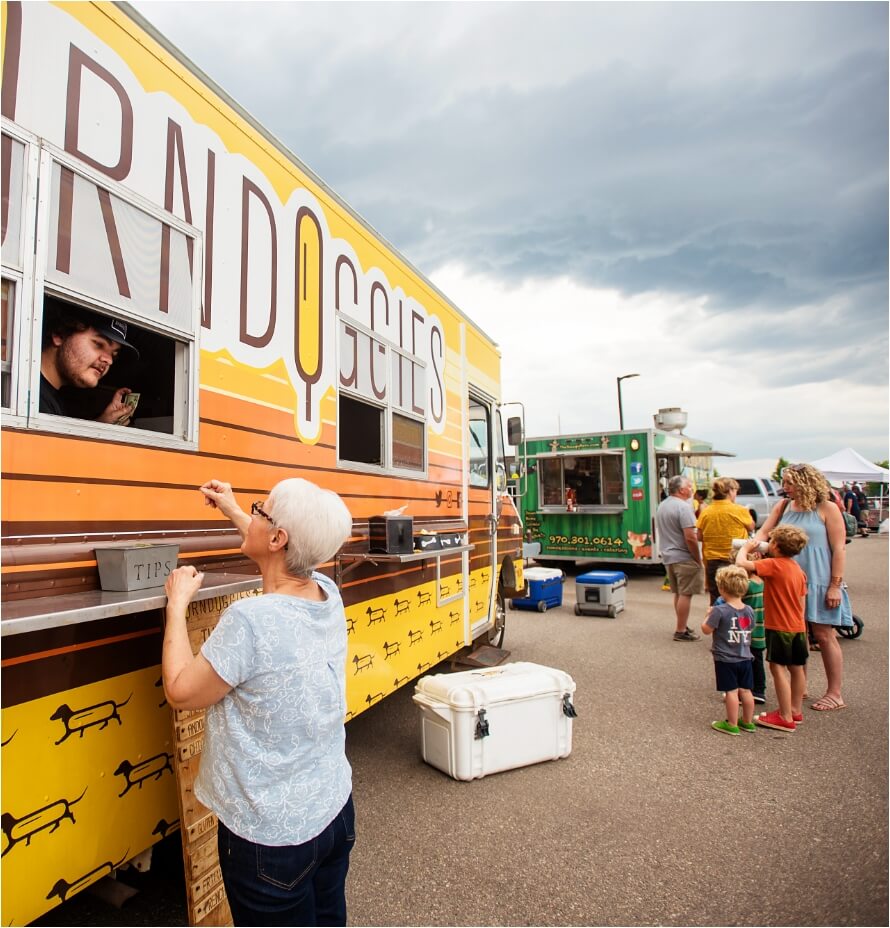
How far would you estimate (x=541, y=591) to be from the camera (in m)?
8.48

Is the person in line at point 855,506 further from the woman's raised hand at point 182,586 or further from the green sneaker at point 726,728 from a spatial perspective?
the woman's raised hand at point 182,586

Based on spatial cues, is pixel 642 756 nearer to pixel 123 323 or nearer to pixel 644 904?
pixel 644 904

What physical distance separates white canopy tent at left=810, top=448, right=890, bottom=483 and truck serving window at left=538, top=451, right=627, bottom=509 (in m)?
12.5

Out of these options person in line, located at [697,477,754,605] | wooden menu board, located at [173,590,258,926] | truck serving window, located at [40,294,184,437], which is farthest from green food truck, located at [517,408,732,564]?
wooden menu board, located at [173,590,258,926]

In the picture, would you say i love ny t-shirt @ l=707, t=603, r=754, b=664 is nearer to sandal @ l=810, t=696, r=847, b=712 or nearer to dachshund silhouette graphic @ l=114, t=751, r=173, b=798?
sandal @ l=810, t=696, r=847, b=712

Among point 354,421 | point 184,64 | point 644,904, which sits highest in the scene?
point 184,64

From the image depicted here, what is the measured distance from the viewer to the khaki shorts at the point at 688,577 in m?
6.59

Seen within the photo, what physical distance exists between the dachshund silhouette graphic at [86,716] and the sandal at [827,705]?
179 inches

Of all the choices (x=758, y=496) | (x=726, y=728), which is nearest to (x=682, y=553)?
(x=726, y=728)

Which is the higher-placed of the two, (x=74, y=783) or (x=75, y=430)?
(x=75, y=430)

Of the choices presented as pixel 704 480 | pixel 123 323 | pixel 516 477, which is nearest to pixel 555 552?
pixel 704 480

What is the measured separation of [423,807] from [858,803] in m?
2.18

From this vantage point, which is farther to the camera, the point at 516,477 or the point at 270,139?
the point at 516,477

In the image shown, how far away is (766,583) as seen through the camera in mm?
4207
